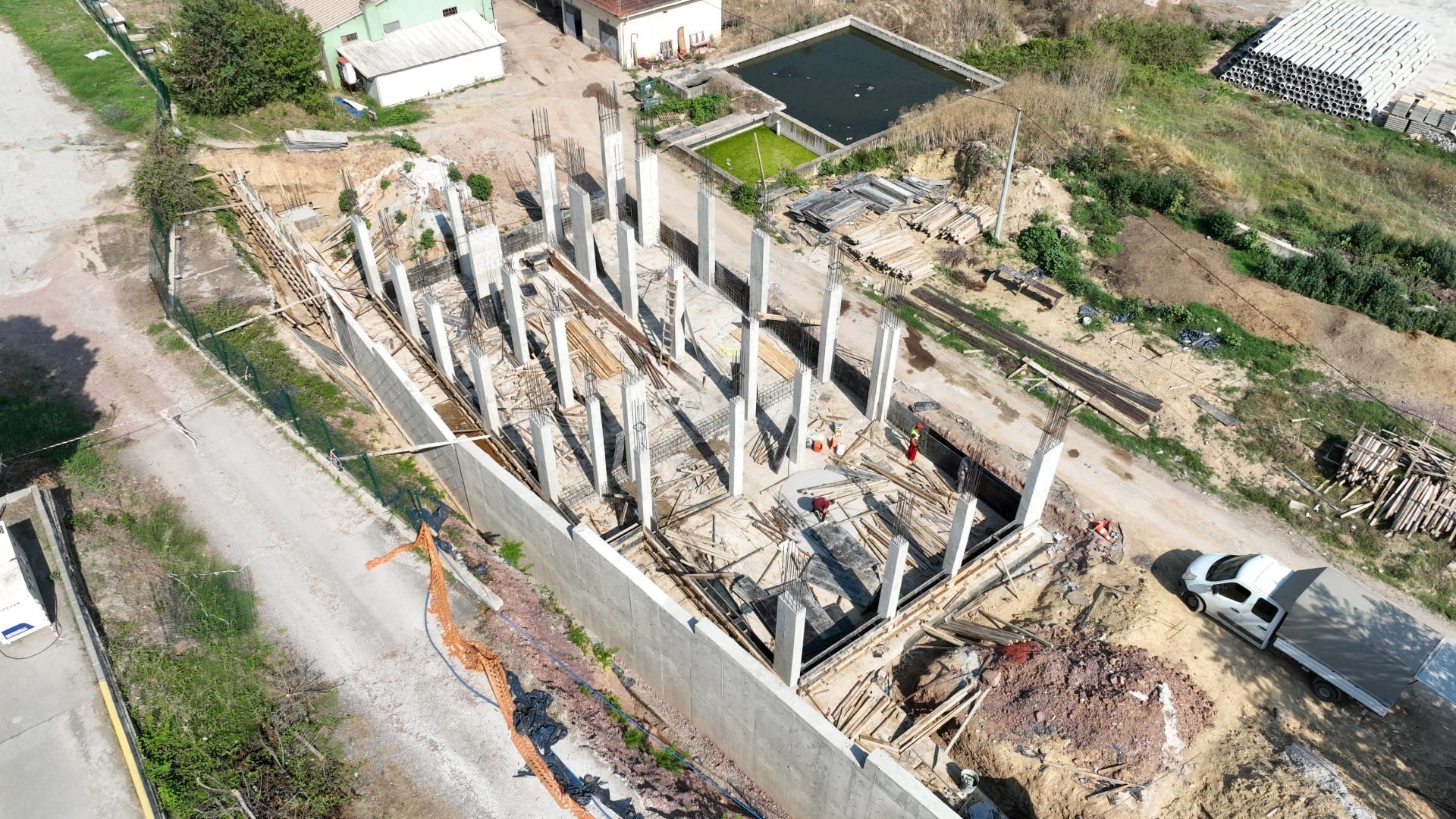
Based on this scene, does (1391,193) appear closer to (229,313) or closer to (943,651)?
(943,651)

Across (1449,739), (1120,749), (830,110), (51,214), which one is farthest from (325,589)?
(830,110)

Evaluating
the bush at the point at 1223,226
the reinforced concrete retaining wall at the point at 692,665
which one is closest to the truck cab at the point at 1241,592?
the reinforced concrete retaining wall at the point at 692,665

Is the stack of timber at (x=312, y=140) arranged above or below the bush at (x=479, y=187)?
above

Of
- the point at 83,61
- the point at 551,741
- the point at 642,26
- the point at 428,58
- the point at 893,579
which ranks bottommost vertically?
the point at 551,741

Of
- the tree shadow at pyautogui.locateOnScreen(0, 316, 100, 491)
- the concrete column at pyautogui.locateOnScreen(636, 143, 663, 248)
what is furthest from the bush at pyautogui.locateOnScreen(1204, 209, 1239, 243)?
the tree shadow at pyautogui.locateOnScreen(0, 316, 100, 491)

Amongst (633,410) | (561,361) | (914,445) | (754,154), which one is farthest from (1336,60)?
(633,410)

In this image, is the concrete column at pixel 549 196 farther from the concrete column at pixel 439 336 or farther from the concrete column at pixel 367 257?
the concrete column at pixel 439 336

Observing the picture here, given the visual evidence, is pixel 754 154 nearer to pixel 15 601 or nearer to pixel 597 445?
pixel 597 445
